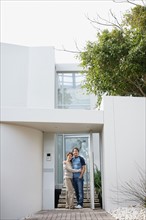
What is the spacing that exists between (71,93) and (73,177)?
17.6 feet

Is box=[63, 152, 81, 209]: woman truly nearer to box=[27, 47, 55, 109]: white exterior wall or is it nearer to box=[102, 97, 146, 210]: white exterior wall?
box=[102, 97, 146, 210]: white exterior wall

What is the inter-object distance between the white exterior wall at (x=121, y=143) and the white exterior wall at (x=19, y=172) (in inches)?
78.9

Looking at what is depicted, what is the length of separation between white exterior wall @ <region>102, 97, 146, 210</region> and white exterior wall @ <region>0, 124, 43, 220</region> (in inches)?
78.9

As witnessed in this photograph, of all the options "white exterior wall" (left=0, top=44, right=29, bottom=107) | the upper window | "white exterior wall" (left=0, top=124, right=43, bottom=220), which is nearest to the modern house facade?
"white exterior wall" (left=0, top=124, right=43, bottom=220)

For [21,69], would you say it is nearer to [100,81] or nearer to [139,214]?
[100,81]

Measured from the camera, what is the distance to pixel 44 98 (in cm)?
1188

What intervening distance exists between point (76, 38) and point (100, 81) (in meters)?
2.30

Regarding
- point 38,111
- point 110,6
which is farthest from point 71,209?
point 110,6

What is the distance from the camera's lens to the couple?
814 centimetres

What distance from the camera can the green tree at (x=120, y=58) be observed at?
870 centimetres

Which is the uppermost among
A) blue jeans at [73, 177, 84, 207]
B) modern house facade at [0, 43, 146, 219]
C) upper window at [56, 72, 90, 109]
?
upper window at [56, 72, 90, 109]

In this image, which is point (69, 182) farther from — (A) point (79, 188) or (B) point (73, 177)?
(A) point (79, 188)

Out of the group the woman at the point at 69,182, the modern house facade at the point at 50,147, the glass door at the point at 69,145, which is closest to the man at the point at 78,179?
the woman at the point at 69,182

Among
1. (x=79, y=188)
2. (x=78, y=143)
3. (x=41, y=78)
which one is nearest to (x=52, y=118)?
(x=79, y=188)
